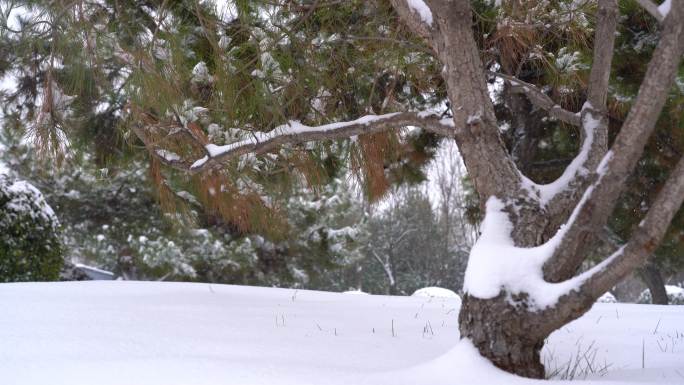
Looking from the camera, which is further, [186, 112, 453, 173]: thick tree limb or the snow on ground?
[186, 112, 453, 173]: thick tree limb

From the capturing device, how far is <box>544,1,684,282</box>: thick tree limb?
62.2 inches

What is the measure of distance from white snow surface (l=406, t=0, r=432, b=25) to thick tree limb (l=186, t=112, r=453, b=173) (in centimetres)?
36

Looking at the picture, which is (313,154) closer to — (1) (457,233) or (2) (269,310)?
(2) (269,310)

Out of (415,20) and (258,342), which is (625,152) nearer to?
(415,20)

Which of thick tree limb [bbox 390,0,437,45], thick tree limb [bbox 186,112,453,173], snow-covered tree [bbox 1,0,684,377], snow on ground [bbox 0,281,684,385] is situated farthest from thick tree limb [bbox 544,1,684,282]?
thick tree limb [bbox 390,0,437,45]

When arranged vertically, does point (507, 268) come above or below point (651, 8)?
below

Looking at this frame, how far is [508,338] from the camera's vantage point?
175 cm

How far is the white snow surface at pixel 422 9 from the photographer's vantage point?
6.82ft

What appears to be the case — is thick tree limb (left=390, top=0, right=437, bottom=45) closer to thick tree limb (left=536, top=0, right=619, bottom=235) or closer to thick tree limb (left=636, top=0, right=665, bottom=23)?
thick tree limb (left=536, top=0, right=619, bottom=235)

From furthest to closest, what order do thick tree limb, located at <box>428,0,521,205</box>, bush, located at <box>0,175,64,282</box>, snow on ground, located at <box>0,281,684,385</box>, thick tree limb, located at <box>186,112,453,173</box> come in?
bush, located at <box>0,175,64,282</box> < thick tree limb, located at <box>186,112,453,173</box> < thick tree limb, located at <box>428,0,521,205</box> < snow on ground, located at <box>0,281,684,385</box>

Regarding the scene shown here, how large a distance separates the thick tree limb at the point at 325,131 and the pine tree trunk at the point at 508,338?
0.71 m

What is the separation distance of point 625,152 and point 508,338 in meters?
0.63

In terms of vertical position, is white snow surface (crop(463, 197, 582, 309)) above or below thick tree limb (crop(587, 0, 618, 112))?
below

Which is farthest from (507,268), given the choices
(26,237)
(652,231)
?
(26,237)
